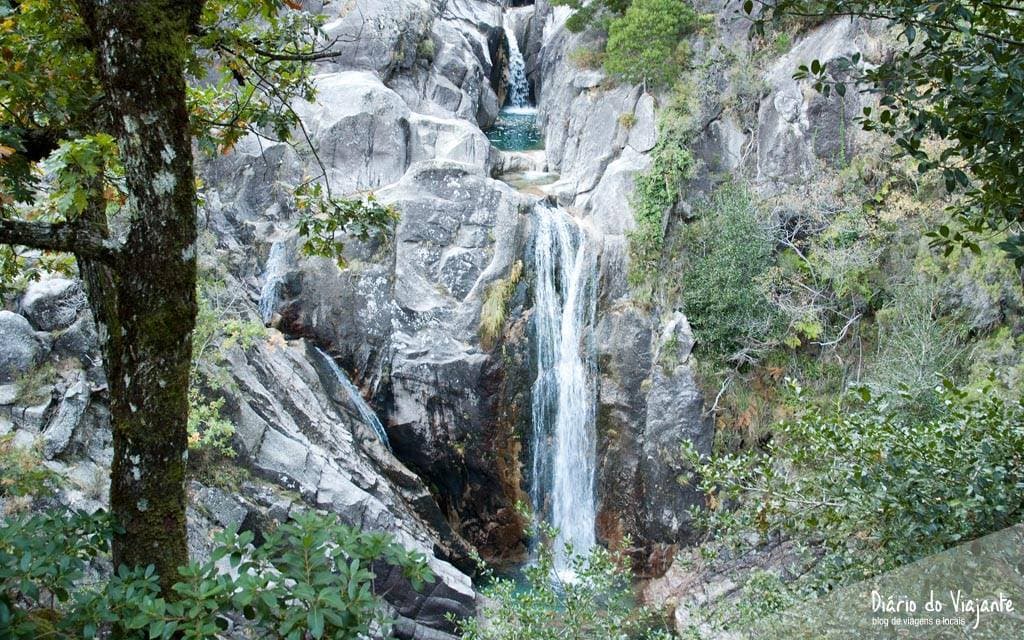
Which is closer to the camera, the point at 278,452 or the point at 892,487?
A: the point at 892,487

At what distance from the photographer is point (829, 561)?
4074 millimetres

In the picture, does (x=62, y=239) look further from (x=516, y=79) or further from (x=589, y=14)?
(x=516, y=79)

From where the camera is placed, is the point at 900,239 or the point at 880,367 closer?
the point at 880,367

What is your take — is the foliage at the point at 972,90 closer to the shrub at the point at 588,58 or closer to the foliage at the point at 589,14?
the shrub at the point at 588,58

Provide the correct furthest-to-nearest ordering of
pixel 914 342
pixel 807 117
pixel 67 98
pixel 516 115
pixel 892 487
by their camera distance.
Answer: pixel 516 115 < pixel 807 117 < pixel 914 342 < pixel 67 98 < pixel 892 487

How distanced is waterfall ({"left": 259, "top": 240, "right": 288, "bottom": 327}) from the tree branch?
11811mm

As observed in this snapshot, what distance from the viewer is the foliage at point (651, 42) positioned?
16.2 meters

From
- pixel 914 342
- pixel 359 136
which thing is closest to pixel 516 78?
pixel 359 136

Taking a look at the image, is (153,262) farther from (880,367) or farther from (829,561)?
(880,367)

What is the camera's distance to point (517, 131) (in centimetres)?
2214

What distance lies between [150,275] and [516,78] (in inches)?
902

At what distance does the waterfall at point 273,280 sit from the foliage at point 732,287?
28.5 ft

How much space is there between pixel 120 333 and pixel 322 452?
818 cm

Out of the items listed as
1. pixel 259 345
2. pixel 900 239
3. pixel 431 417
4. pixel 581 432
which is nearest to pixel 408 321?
pixel 431 417
